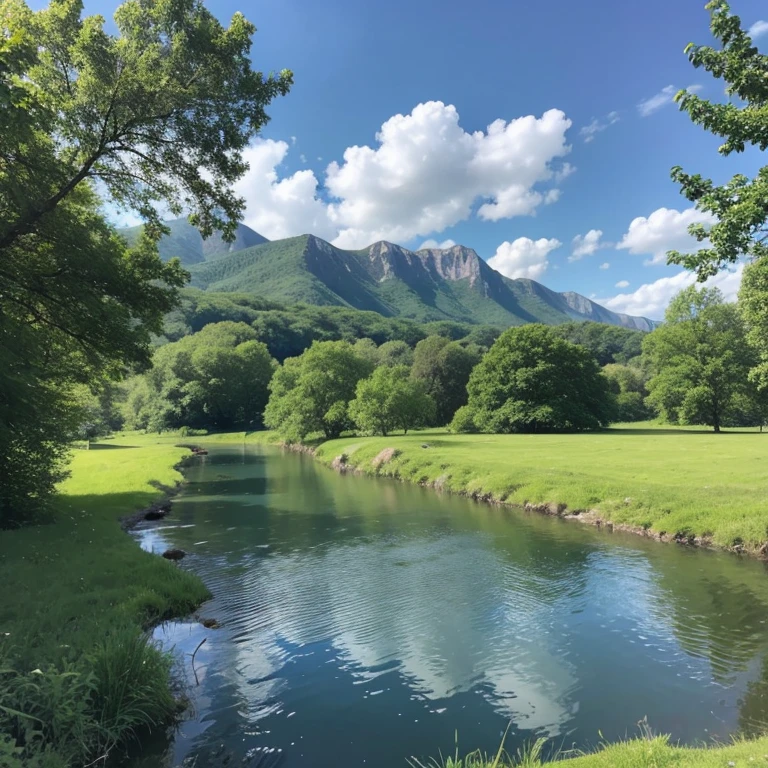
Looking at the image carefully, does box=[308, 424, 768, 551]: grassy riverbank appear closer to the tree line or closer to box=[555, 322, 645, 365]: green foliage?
the tree line

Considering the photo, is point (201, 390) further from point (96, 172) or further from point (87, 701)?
point (87, 701)

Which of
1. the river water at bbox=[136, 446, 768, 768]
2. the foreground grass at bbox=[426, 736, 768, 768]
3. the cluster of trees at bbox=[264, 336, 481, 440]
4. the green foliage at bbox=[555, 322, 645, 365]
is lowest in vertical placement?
the river water at bbox=[136, 446, 768, 768]

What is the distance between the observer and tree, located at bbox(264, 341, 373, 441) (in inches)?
2867

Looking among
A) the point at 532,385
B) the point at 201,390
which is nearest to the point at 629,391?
the point at 532,385

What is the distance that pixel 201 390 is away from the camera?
113 metres

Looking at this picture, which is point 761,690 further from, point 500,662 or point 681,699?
point 500,662

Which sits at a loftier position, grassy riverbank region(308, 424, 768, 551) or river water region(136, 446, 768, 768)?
grassy riverbank region(308, 424, 768, 551)

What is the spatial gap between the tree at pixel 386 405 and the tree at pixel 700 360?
30.6m

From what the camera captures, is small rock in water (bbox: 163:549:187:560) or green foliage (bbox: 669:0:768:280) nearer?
green foliage (bbox: 669:0:768:280)

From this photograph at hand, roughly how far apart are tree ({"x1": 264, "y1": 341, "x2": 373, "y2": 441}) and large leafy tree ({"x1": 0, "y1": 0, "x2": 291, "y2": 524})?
→ 171 feet

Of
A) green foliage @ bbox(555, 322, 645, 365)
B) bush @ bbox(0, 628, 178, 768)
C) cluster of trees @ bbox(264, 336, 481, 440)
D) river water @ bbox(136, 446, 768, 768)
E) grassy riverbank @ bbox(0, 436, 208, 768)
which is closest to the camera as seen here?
bush @ bbox(0, 628, 178, 768)

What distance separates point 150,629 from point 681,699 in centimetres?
1229

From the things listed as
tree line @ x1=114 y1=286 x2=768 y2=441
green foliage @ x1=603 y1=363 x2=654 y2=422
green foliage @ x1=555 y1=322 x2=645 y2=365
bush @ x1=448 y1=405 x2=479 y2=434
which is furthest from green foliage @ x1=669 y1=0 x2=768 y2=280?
green foliage @ x1=555 y1=322 x2=645 y2=365

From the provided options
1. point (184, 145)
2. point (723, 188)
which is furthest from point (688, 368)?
point (184, 145)
